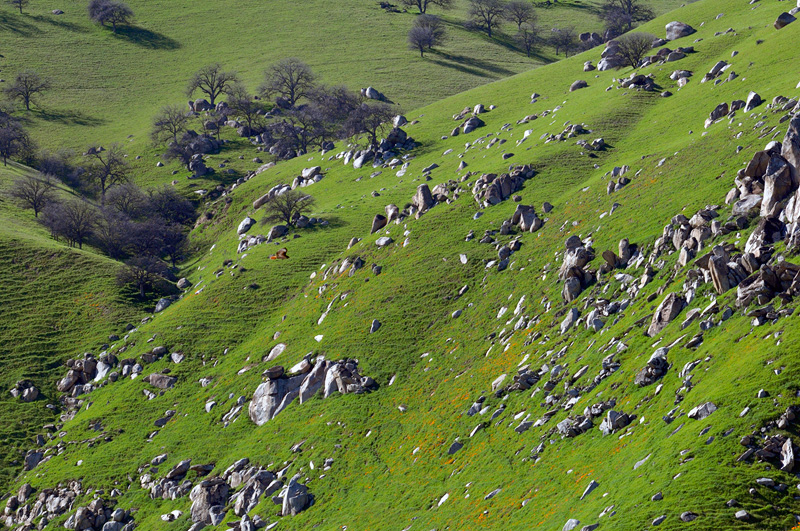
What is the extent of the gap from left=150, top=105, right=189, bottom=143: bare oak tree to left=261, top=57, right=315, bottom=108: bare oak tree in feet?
60.9

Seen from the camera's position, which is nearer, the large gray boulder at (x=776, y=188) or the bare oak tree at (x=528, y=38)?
the large gray boulder at (x=776, y=188)

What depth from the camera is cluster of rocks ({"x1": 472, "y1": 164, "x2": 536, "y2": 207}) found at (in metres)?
69.2

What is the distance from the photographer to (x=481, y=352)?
49250 millimetres

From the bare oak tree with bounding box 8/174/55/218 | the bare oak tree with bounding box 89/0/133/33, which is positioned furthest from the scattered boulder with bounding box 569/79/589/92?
the bare oak tree with bounding box 89/0/133/33

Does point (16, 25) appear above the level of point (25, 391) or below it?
above

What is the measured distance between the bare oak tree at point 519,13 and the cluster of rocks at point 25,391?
150 metres

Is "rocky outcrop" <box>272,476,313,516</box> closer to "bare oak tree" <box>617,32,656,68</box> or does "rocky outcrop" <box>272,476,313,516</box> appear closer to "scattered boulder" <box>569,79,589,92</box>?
"scattered boulder" <box>569,79,589,92</box>

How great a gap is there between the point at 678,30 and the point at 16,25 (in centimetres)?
15796

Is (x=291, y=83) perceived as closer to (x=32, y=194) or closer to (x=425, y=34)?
(x=425, y=34)

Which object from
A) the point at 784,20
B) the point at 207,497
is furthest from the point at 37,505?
the point at 784,20

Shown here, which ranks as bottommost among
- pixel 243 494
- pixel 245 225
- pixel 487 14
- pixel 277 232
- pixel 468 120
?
pixel 243 494

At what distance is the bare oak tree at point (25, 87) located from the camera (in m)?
143

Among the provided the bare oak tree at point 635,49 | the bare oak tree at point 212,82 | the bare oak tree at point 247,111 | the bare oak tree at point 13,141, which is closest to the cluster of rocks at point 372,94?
the bare oak tree at point 247,111

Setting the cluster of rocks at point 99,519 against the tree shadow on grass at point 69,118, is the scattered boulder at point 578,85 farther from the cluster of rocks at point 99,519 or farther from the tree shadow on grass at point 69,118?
the tree shadow on grass at point 69,118
